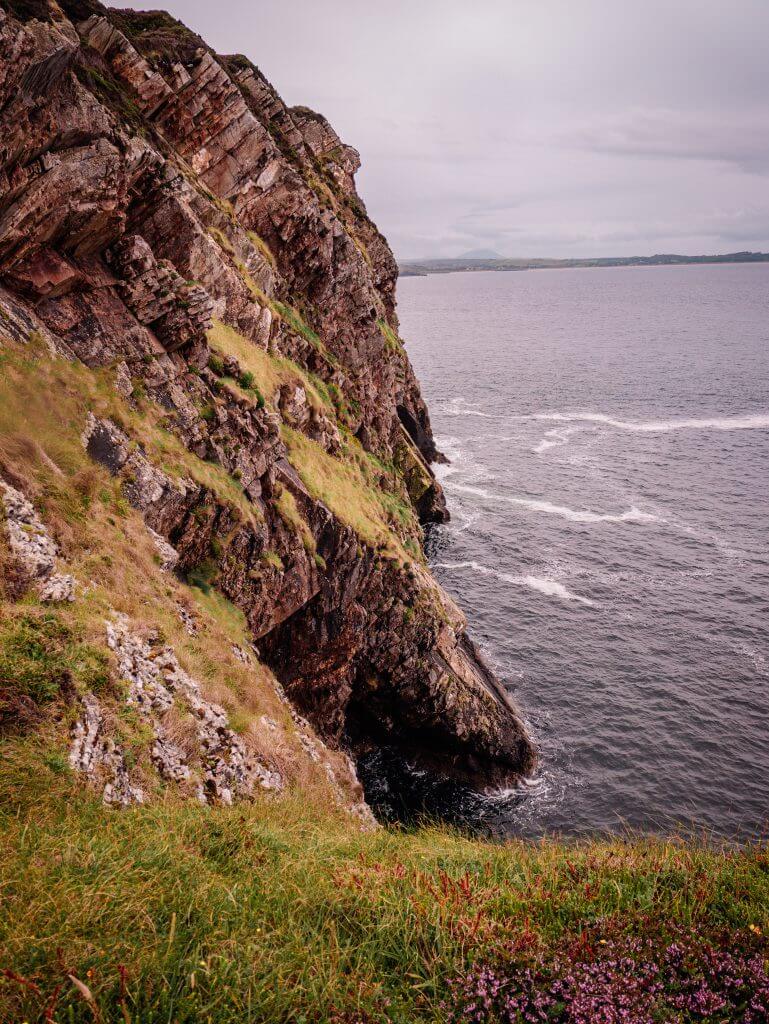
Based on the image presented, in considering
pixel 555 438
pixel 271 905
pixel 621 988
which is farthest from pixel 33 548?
pixel 555 438

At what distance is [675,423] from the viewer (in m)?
86.8

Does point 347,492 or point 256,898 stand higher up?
point 347,492

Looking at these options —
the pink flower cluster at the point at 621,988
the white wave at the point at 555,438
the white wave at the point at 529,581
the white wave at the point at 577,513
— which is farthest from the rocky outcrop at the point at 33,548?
the white wave at the point at 555,438

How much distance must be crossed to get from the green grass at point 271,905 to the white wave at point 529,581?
3851 centimetres

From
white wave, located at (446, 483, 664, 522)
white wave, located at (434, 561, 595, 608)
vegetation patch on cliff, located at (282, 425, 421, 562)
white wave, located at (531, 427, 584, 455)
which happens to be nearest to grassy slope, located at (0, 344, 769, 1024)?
vegetation patch on cliff, located at (282, 425, 421, 562)

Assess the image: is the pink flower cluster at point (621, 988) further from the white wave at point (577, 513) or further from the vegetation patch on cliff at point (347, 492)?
the white wave at point (577, 513)

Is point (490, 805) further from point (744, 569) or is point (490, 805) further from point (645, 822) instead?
point (744, 569)

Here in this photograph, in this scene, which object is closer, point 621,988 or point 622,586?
point 621,988

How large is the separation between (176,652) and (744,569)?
4946 centimetres

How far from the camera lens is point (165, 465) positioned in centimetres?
1898

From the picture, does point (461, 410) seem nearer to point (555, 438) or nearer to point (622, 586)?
point (555, 438)

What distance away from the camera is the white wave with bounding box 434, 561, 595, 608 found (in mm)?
46378

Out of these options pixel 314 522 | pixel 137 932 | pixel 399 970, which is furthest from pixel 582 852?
pixel 314 522

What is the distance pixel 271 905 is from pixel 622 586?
1795 inches
